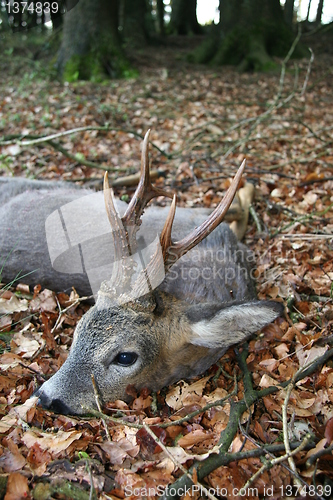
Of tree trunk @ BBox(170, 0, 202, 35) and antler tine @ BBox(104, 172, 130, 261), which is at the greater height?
tree trunk @ BBox(170, 0, 202, 35)

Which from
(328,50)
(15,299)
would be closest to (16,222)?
(15,299)

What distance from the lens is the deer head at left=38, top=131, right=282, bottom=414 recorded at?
3.09 m

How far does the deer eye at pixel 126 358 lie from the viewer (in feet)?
10.5

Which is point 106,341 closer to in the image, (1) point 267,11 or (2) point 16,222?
(2) point 16,222

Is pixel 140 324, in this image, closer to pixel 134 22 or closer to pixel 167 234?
pixel 167 234

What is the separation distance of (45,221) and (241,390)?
9.36ft

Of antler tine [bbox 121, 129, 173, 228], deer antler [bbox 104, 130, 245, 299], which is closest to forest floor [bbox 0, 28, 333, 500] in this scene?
deer antler [bbox 104, 130, 245, 299]

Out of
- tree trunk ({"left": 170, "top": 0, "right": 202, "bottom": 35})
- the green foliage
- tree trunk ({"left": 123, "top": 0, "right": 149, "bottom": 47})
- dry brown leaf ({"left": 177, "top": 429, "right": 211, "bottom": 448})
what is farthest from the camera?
tree trunk ({"left": 170, "top": 0, "right": 202, "bottom": 35})

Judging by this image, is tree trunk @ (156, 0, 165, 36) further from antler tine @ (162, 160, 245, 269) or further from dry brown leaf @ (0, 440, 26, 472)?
dry brown leaf @ (0, 440, 26, 472)

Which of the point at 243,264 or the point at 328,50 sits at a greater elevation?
the point at 328,50

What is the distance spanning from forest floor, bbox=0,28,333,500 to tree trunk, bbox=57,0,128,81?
3361 millimetres

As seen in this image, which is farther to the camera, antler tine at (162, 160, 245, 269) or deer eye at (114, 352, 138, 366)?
deer eye at (114, 352, 138, 366)

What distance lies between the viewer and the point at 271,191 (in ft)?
20.1

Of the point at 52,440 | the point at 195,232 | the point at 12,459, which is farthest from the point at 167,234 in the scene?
the point at 12,459
